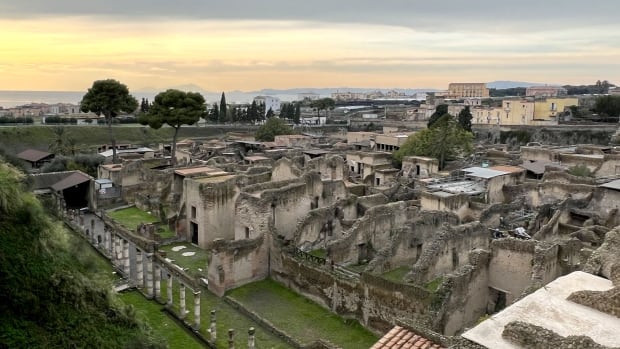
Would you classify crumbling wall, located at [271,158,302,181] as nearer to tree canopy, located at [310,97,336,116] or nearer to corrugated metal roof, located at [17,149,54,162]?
corrugated metal roof, located at [17,149,54,162]

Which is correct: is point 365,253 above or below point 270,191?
below

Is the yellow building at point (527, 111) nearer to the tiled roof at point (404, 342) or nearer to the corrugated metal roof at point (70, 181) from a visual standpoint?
the corrugated metal roof at point (70, 181)

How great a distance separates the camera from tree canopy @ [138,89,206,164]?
154ft

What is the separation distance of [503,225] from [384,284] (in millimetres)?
14268

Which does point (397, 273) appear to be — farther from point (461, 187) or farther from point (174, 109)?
point (174, 109)

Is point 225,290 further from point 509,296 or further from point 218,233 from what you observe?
point 509,296

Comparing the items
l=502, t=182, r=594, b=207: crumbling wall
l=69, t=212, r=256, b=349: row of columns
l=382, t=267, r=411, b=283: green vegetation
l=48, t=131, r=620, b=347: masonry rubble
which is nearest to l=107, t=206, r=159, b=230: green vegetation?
l=48, t=131, r=620, b=347: masonry rubble

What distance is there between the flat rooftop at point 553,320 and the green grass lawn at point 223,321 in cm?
908

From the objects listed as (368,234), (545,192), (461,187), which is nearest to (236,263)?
(368,234)

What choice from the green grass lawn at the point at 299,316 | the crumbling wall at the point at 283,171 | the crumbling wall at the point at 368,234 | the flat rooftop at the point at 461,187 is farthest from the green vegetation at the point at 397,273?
the crumbling wall at the point at 283,171

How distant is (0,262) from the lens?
9938mm

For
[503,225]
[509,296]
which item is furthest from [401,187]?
[509,296]

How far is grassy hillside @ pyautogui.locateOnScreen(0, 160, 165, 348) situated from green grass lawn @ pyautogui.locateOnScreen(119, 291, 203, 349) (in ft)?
17.0

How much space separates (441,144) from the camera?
51.9 m
